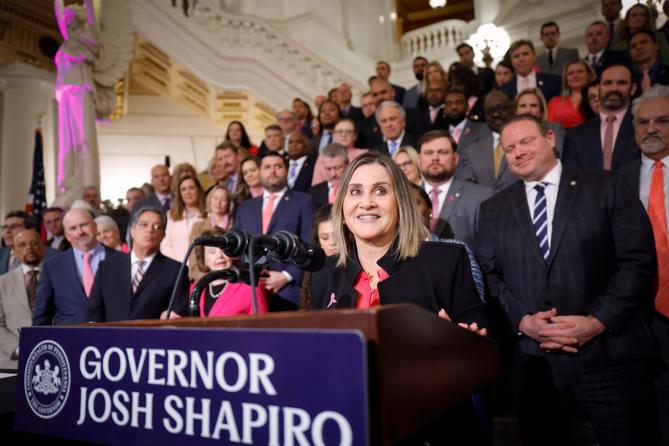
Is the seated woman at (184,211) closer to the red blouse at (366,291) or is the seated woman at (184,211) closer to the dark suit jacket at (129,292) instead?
the dark suit jacket at (129,292)

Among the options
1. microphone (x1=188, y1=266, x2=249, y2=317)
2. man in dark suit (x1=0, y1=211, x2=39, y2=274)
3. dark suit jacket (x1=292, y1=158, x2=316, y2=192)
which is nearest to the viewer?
microphone (x1=188, y1=266, x2=249, y2=317)

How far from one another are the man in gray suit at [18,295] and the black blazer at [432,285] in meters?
3.06

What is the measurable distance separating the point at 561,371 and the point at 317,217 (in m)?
1.64

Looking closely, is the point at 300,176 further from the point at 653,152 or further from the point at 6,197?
the point at 6,197

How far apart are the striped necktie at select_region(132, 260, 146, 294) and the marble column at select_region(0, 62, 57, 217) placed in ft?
27.3

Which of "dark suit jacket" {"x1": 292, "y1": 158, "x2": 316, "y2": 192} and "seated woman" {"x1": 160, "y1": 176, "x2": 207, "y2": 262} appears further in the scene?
"dark suit jacket" {"x1": 292, "y1": 158, "x2": 316, "y2": 192}

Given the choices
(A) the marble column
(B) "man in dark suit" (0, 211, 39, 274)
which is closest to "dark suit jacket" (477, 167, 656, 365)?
(B) "man in dark suit" (0, 211, 39, 274)

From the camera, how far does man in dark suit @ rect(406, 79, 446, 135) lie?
215 inches

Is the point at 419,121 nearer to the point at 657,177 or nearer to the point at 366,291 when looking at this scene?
the point at 657,177

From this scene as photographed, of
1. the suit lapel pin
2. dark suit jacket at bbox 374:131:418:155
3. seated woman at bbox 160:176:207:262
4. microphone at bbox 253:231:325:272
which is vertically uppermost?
dark suit jacket at bbox 374:131:418:155

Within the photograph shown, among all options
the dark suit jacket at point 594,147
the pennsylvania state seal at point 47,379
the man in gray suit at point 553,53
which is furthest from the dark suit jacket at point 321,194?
the man in gray suit at point 553,53

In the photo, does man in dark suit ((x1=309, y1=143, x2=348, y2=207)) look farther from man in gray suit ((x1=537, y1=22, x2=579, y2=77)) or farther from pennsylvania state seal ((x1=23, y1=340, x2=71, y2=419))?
man in gray suit ((x1=537, y1=22, x2=579, y2=77))

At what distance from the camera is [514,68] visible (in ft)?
18.5

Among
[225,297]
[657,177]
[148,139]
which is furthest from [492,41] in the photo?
[225,297]
